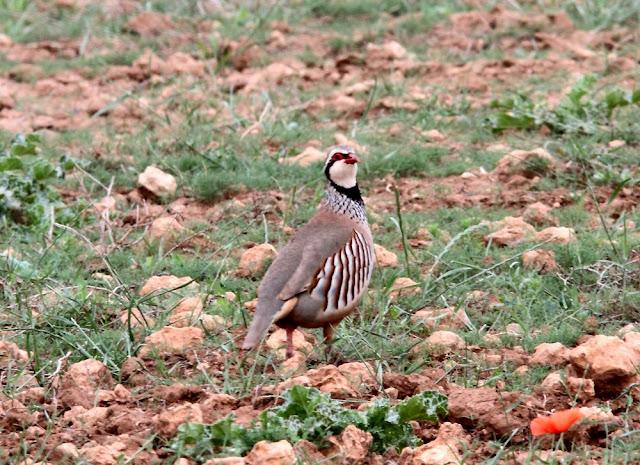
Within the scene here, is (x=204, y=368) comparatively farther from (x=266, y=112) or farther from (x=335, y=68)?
(x=335, y=68)

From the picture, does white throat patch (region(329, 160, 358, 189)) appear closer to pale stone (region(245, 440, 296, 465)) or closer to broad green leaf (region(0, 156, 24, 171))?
pale stone (region(245, 440, 296, 465))

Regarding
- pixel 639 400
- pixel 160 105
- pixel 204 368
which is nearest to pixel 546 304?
pixel 639 400

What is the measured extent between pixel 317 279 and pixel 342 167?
67cm

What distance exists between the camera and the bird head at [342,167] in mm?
5484

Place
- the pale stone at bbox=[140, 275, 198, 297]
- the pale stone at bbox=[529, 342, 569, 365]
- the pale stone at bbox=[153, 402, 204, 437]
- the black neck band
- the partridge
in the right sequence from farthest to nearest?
1. the pale stone at bbox=[140, 275, 198, 297]
2. the black neck band
3. the partridge
4. the pale stone at bbox=[529, 342, 569, 365]
5. the pale stone at bbox=[153, 402, 204, 437]

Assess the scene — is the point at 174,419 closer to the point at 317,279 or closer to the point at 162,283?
the point at 317,279

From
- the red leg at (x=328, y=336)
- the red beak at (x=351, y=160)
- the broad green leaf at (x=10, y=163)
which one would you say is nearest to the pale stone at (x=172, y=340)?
the red leg at (x=328, y=336)

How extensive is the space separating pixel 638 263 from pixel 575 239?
39 centimetres

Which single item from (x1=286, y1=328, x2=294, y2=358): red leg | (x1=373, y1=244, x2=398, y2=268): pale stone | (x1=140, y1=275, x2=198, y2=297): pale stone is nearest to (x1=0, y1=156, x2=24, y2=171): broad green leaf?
(x1=140, y1=275, x2=198, y2=297): pale stone

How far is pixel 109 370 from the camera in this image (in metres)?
4.77

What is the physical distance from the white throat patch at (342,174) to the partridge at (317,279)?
Answer: 15cm

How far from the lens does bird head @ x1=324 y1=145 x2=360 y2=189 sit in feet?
18.0

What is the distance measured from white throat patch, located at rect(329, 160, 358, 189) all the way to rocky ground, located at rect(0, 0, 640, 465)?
42cm

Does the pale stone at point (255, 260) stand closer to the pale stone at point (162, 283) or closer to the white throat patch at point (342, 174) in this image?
the pale stone at point (162, 283)
